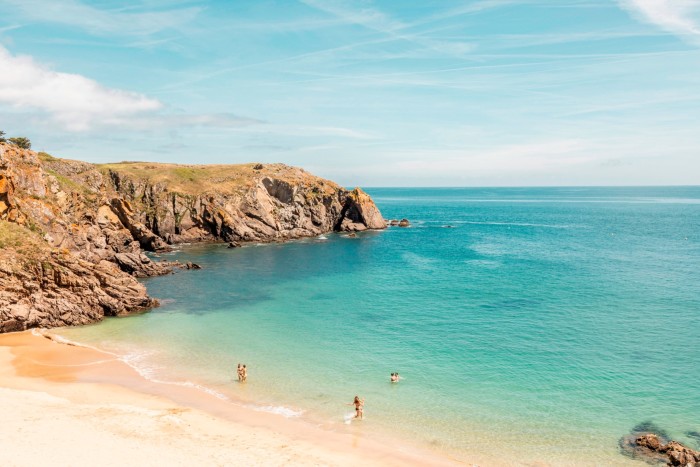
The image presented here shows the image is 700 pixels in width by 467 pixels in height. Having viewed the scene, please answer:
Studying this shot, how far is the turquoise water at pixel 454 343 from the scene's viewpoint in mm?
31234

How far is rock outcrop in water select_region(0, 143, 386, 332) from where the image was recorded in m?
49.4

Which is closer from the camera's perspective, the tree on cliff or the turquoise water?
the turquoise water

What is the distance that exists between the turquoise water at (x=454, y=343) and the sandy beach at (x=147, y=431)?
2087 mm

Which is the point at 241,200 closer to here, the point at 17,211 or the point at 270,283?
the point at 270,283

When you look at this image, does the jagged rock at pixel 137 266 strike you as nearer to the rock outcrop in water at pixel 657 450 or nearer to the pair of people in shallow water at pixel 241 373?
the pair of people in shallow water at pixel 241 373

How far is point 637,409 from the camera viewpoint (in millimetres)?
32469

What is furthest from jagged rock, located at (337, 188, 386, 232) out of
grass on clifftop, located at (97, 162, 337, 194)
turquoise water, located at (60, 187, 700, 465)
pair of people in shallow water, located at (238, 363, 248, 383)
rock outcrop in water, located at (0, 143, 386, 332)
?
pair of people in shallow water, located at (238, 363, 248, 383)

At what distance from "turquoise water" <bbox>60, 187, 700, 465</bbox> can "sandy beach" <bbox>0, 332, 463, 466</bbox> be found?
2.09 metres

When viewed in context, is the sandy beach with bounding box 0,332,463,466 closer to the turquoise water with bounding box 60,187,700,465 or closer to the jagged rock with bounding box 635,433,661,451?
the turquoise water with bounding box 60,187,700,465

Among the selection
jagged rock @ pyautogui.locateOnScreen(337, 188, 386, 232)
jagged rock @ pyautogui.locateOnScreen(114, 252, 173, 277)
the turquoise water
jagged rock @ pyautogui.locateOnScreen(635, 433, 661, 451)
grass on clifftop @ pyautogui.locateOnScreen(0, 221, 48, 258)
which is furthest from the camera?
jagged rock @ pyautogui.locateOnScreen(337, 188, 386, 232)

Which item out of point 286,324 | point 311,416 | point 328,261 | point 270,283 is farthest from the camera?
point 328,261

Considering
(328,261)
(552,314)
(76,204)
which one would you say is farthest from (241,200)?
(552,314)

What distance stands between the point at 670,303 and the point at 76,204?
8336 centimetres

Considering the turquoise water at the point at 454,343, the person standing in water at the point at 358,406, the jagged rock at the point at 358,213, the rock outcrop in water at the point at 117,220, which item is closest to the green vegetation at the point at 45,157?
the rock outcrop in water at the point at 117,220
